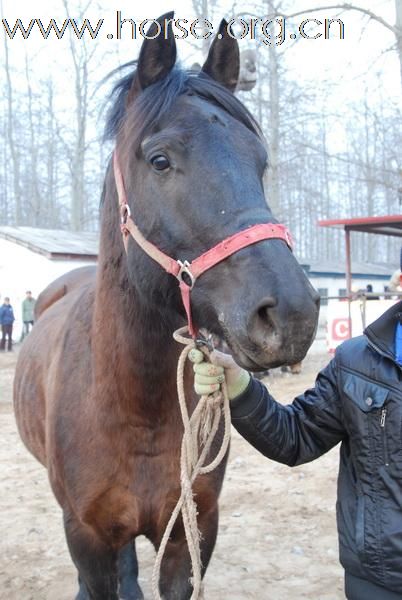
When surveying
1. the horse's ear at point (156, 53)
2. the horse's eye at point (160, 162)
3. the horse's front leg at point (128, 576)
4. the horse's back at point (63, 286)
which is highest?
the horse's ear at point (156, 53)

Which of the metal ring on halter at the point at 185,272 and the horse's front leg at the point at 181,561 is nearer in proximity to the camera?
the metal ring on halter at the point at 185,272

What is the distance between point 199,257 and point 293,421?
2.99ft

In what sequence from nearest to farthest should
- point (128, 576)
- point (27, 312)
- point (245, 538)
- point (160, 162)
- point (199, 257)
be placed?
point (199, 257)
point (160, 162)
point (128, 576)
point (245, 538)
point (27, 312)

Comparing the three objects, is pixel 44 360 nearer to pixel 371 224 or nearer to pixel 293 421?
pixel 293 421

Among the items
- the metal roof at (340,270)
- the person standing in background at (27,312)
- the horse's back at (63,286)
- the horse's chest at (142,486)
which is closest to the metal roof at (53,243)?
the person standing in background at (27,312)

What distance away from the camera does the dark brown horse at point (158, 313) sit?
5.36 feet

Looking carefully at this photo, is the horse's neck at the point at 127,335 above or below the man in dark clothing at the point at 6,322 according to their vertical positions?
above

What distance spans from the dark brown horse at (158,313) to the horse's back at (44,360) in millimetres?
22

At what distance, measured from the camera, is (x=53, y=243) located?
2236 centimetres

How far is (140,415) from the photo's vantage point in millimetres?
2342

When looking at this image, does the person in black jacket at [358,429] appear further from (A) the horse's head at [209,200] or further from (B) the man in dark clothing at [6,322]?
(B) the man in dark clothing at [6,322]

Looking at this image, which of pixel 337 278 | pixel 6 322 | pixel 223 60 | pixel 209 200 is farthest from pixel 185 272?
pixel 337 278

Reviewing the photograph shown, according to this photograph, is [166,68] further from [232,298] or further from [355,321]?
[355,321]

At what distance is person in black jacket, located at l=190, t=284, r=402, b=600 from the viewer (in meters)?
2.07
